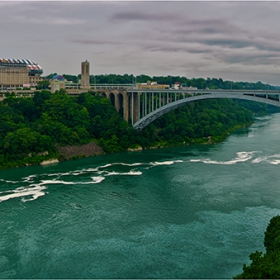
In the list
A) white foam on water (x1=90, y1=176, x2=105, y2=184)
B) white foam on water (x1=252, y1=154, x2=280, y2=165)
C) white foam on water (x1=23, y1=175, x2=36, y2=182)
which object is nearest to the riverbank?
white foam on water (x1=23, y1=175, x2=36, y2=182)

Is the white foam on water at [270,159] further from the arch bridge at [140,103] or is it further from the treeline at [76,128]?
the treeline at [76,128]

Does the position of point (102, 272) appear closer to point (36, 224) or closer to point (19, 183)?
point (36, 224)

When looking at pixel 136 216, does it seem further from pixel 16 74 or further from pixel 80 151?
pixel 16 74

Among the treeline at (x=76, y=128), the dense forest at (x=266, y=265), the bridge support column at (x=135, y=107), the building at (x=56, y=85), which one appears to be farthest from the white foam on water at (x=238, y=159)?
the building at (x=56, y=85)

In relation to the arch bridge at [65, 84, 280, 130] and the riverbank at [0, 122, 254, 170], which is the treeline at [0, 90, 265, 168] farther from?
the arch bridge at [65, 84, 280, 130]

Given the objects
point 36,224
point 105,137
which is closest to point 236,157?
point 105,137

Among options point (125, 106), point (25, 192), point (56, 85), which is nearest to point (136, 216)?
point (25, 192)
